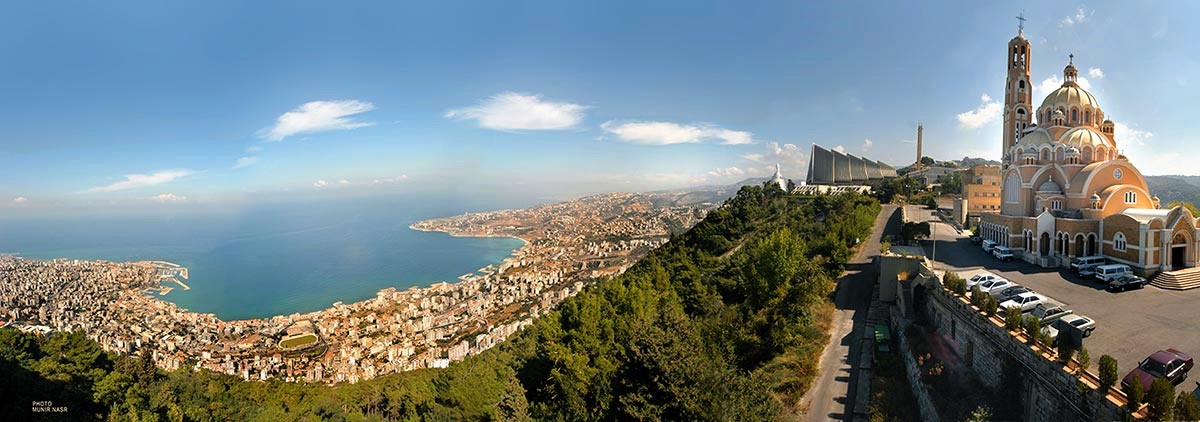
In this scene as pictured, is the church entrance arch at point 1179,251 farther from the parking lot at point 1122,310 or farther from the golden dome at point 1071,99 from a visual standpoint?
the golden dome at point 1071,99

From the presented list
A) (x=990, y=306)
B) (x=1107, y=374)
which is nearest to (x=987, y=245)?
(x=990, y=306)

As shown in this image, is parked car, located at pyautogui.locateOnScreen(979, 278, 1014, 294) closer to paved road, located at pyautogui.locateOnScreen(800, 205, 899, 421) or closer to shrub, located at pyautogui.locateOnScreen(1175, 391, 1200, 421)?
paved road, located at pyautogui.locateOnScreen(800, 205, 899, 421)

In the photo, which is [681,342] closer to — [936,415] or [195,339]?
[936,415]

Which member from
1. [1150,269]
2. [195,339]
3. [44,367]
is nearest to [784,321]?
[1150,269]

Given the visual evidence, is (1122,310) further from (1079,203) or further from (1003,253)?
(1079,203)

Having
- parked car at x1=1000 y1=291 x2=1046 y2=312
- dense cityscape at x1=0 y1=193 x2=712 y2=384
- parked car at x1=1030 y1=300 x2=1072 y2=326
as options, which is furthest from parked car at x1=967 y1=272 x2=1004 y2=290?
dense cityscape at x1=0 y1=193 x2=712 y2=384
